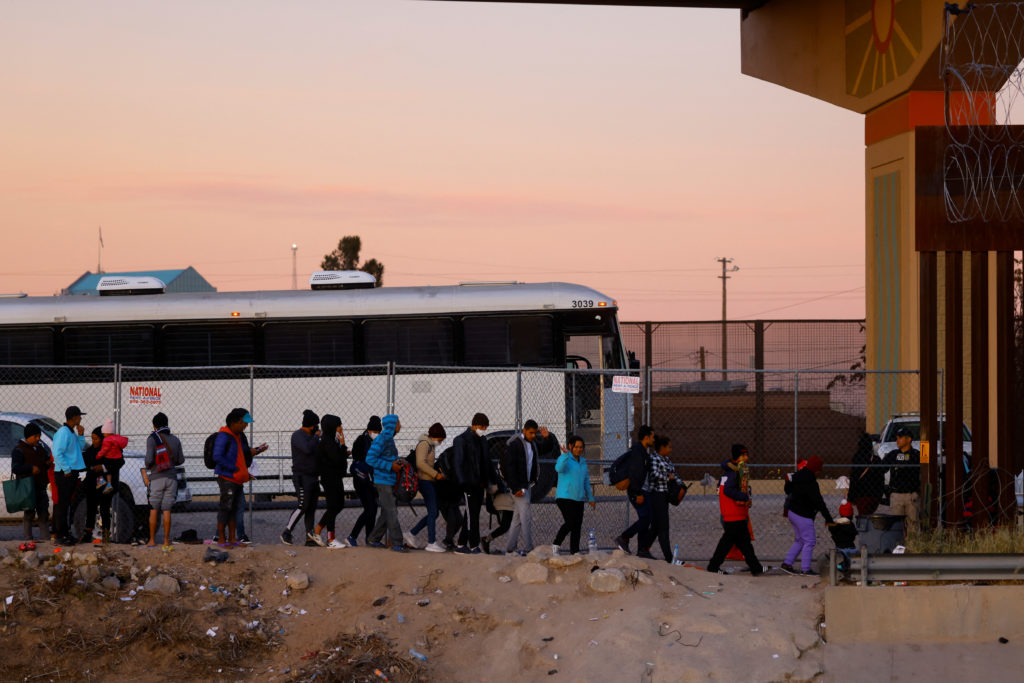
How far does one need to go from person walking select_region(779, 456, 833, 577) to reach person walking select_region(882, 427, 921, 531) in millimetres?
1165

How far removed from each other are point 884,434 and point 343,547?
9150 mm

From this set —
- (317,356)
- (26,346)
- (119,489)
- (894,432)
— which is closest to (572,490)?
(119,489)

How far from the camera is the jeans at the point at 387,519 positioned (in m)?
12.7

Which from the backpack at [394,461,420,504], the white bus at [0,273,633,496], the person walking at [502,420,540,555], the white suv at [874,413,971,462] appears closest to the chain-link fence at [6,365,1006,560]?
the white bus at [0,273,633,496]

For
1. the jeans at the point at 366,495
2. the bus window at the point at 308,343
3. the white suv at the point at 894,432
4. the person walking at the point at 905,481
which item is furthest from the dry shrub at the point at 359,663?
the white suv at the point at 894,432

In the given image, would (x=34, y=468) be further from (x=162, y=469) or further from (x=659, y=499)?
(x=659, y=499)

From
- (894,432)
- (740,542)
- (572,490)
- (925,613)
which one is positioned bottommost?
(925,613)

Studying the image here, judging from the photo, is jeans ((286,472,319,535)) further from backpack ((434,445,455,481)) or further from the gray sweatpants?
the gray sweatpants

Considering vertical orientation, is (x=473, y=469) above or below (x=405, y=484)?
above

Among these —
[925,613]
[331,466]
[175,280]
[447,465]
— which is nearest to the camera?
[925,613]

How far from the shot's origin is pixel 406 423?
62.6 ft

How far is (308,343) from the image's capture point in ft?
64.1

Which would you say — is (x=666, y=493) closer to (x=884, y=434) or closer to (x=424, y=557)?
(x=424, y=557)

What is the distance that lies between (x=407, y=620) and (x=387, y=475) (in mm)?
2003
